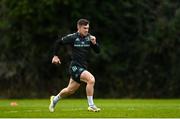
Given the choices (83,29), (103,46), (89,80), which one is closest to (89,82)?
(89,80)

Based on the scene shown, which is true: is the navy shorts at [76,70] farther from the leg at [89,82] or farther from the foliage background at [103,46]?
the foliage background at [103,46]

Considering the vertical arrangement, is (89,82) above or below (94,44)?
below

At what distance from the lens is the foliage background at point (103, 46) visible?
39438mm

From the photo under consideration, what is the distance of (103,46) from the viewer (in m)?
40.0

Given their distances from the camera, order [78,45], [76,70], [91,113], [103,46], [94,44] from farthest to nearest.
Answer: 1. [103,46]
2. [94,44]
3. [78,45]
4. [76,70]
5. [91,113]

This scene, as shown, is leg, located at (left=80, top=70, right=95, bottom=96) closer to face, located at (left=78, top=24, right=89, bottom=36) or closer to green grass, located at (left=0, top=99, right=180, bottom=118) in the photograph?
green grass, located at (left=0, top=99, right=180, bottom=118)

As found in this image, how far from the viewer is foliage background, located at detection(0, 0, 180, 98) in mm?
39438

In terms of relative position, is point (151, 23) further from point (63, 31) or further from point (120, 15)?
point (63, 31)

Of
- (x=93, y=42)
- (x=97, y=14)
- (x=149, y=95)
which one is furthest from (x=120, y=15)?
(x=93, y=42)

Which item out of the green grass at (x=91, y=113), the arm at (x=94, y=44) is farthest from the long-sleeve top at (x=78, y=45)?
the green grass at (x=91, y=113)

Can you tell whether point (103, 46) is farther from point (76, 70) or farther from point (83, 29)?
point (76, 70)

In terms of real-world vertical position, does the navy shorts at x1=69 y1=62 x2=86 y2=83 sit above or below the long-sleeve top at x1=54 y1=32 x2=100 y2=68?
below

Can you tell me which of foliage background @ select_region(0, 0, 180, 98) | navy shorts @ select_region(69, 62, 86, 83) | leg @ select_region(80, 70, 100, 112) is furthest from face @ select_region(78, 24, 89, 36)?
foliage background @ select_region(0, 0, 180, 98)

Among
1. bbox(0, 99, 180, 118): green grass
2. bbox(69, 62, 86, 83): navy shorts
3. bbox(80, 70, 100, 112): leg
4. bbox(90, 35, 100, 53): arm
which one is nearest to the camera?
bbox(0, 99, 180, 118): green grass
